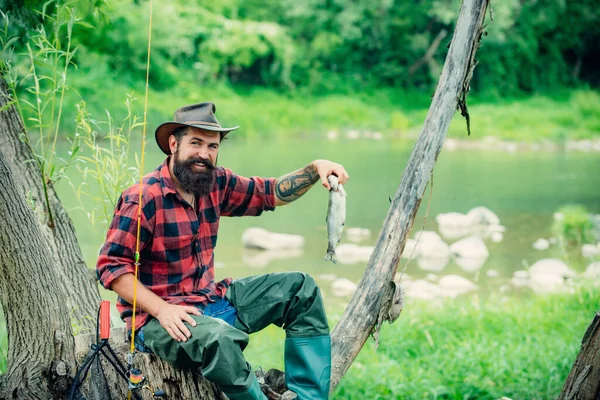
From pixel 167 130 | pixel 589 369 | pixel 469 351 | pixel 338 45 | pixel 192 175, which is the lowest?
pixel 469 351

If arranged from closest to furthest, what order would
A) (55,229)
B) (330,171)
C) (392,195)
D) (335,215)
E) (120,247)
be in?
1. (120,247)
2. (335,215)
3. (330,171)
4. (55,229)
5. (392,195)

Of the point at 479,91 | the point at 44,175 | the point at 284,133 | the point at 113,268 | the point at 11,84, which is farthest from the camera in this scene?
the point at 479,91

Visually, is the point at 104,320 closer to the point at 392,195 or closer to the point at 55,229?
the point at 55,229

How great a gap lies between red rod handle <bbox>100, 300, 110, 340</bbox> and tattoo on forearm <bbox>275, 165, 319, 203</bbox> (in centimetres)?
Result: 96

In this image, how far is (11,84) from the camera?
3.24m

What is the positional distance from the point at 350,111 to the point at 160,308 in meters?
20.3

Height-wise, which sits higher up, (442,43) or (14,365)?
(442,43)

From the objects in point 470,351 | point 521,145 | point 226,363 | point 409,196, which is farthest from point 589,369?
point 521,145

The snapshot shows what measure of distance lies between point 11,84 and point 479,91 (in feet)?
80.5

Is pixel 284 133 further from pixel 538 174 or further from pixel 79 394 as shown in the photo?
pixel 79 394

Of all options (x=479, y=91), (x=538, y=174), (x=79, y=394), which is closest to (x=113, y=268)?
(x=79, y=394)

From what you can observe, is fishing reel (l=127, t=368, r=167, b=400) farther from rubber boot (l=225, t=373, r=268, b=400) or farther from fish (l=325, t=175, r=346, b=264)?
fish (l=325, t=175, r=346, b=264)

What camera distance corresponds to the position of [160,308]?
2744 mm

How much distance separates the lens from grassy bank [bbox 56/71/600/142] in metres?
19.6
